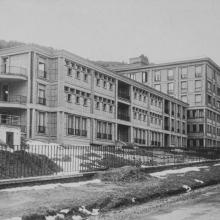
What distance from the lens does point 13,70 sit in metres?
41.3

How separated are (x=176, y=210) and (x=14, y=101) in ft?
100

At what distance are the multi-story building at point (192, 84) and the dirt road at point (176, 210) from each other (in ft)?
208

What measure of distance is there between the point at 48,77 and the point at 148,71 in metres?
41.3

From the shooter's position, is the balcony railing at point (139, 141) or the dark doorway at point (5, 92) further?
the balcony railing at point (139, 141)

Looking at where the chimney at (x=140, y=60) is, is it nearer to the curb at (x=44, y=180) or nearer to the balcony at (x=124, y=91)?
the balcony at (x=124, y=91)

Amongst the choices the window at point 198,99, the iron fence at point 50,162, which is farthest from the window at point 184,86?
the iron fence at point 50,162

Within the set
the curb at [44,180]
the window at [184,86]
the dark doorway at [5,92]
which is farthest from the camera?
the window at [184,86]

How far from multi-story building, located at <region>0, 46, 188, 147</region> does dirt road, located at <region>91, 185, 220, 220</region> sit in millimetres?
26418

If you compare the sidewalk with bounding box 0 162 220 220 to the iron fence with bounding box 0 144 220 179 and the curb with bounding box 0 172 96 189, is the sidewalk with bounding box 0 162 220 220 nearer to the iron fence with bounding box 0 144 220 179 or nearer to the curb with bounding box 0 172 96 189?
the curb with bounding box 0 172 96 189

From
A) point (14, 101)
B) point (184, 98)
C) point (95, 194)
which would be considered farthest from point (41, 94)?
point (184, 98)

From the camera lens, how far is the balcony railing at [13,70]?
130 ft

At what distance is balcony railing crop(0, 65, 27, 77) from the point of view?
3964 cm

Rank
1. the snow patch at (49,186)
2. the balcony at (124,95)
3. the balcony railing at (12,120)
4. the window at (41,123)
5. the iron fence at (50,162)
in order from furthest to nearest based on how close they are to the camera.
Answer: the balcony at (124,95)
the window at (41,123)
the balcony railing at (12,120)
the iron fence at (50,162)
the snow patch at (49,186)

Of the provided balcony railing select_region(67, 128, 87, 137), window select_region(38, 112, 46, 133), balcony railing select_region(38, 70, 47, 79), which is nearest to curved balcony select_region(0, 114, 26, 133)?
window select_region(38, 112, 46, 133)
